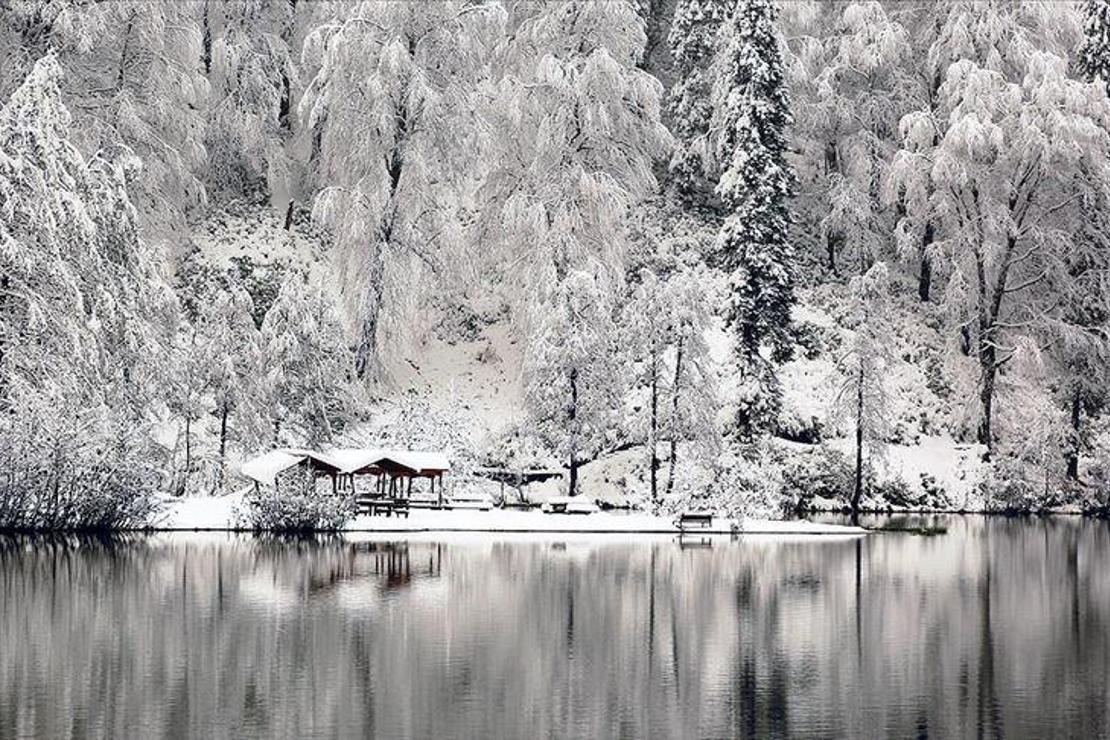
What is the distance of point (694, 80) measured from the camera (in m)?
75.1

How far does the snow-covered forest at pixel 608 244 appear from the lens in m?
57.3

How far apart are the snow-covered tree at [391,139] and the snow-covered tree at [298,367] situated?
408cm

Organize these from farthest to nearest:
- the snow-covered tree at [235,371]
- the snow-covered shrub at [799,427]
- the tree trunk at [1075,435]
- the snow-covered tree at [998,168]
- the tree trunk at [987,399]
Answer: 1. the tree trunk at [987,399]
2. the snow-covered tree at [998,168]
3. the snow-covered shrub at [799,427]
4. the tree trunk at [1075,435]
5. the snow-covered tree at [235,371]

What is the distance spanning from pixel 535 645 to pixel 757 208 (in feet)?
141

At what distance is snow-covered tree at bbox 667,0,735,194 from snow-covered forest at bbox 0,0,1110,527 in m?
0.21

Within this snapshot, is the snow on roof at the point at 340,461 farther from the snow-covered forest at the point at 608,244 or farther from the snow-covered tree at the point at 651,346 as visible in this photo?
the snow-covered tree at the point at 651,346

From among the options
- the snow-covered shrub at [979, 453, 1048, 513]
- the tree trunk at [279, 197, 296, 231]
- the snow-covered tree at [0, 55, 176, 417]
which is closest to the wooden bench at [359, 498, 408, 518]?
the snow-covered tree at [0, 55, 176, 417]

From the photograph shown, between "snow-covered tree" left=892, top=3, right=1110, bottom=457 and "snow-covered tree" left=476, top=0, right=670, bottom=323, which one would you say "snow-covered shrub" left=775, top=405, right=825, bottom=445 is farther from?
"snow-covered tree" left=476, top=0, right=670, bottom=323

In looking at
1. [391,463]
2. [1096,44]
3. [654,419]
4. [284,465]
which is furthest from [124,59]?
[1096,44]

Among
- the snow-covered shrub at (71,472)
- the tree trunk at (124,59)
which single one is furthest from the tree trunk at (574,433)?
the tree trunk at (124,59)

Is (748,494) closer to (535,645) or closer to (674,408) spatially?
(674,408)

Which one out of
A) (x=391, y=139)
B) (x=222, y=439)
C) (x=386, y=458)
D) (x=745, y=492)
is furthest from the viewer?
(x=391, y=139)

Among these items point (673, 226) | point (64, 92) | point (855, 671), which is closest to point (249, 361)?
point (64, 92)

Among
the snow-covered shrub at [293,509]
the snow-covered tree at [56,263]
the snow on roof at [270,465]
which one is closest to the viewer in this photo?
the snow-covered tree at [56,263]
